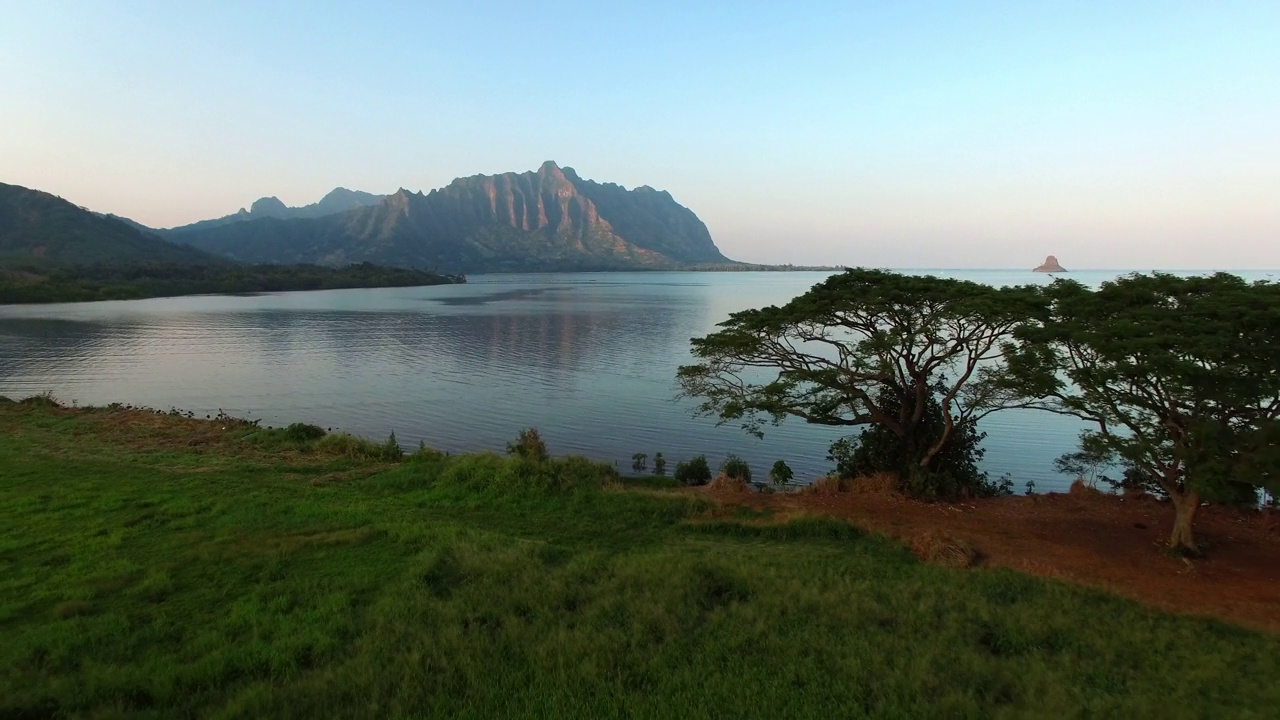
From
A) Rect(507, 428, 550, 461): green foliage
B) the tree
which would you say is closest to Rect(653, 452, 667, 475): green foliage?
Rect(507, 428, 550, 461): green foliage

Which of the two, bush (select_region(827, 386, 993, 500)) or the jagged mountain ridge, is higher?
the jagged mountain ridge

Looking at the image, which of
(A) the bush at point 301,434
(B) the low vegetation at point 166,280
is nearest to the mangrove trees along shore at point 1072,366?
(A) the bush at point 301,434

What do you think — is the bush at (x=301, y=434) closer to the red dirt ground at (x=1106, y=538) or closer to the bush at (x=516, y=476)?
the bush at (x=516, y=476)

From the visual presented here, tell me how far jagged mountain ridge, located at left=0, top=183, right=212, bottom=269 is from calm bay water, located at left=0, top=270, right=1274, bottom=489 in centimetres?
9665

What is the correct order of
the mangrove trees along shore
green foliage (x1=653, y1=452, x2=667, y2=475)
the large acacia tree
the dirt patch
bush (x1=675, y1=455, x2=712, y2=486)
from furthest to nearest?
green foliage (x1=653, y1=452, x2=667, y2=475), bush (x1=675, y1=455, x2=712, y2=486), the large acacia tree, the dirt patch, the mangrove trees along shore

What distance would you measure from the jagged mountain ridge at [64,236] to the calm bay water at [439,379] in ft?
317

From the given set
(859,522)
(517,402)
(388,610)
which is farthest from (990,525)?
(517,402)

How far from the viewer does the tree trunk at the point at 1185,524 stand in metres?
10.6

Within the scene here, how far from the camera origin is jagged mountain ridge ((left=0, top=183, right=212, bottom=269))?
14338cm

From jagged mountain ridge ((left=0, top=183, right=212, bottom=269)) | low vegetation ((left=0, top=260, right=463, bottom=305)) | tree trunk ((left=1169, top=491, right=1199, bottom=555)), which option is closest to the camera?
tree trunk ((left=1169, top=491, right=1199, bottom=555))

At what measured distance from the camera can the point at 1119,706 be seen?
204 inches

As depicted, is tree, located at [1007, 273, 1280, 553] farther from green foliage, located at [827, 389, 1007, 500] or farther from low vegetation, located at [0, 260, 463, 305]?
low vegetation, located at [0, 260, 463, 305]

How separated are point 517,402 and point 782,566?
74.1 ft

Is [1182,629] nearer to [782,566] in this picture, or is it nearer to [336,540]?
Answer: [782,566]
